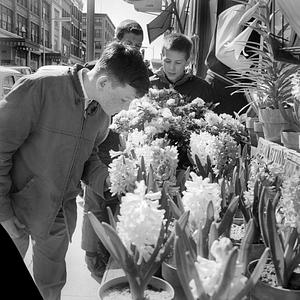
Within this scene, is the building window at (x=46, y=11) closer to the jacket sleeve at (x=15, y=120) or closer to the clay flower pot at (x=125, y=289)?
the jacket sleeve at (x=15, y=120)

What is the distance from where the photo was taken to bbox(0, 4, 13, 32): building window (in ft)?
157

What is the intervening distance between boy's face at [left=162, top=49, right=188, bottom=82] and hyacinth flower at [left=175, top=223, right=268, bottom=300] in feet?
8.59

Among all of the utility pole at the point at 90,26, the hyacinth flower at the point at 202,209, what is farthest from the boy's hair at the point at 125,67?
the utility pole at the point at 90,26

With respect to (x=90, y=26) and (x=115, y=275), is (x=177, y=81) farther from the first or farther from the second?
(x=90, y=26)

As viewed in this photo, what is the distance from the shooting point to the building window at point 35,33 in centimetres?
5787

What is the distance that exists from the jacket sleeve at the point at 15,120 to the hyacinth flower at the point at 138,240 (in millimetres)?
1023

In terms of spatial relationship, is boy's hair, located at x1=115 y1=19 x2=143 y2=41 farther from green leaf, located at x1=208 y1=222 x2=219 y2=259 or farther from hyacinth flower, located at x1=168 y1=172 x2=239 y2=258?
green leaf, located at x1=208 y1=222 x2=219 y2=259

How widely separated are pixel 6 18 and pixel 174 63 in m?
50.6

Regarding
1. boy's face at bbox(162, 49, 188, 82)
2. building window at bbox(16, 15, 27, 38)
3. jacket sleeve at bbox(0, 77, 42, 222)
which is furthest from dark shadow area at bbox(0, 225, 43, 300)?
building window at bbox(16, 15, 27, 38)

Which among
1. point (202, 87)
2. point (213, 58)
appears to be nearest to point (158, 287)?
point (202, 87)

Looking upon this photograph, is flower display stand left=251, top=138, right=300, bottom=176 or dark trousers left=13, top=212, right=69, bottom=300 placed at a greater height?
flower display stand left=251, top=138, right=300, bottom=176

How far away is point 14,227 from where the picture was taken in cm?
221

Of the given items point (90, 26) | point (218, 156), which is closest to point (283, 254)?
point (218, 156)

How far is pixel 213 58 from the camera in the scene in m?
4.26
